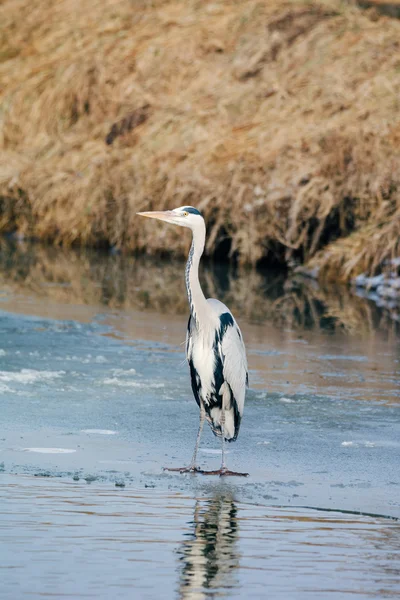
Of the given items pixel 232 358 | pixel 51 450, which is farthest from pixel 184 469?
pixel 51 450

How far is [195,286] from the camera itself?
6660 mm

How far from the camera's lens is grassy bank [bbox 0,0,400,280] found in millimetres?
17203

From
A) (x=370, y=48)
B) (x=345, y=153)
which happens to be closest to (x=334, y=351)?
(x=345, y=153)

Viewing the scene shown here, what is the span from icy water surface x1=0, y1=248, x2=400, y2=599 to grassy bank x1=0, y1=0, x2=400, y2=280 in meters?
4.70

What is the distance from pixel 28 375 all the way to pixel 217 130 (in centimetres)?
1154

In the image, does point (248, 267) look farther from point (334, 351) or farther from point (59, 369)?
point (59, 369)

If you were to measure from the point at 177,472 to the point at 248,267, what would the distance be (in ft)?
40.4

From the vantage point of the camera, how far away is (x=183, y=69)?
2302 centimetres

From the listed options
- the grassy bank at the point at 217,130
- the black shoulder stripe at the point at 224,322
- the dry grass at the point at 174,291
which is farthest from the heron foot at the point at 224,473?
the grassy bank at the point at 217,130

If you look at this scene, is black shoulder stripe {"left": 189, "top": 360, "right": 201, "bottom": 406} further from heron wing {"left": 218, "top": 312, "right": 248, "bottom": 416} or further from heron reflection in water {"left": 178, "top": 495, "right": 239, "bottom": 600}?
heron reflection in water {"left": 178, "top": 495, "right": 239, "bottom": 600}

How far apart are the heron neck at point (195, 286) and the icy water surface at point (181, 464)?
86cm

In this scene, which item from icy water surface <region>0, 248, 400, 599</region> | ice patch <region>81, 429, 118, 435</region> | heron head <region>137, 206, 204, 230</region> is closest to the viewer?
icy water surface <region>0, 248, 400, 599</region>

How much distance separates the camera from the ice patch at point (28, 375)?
28.7 ft

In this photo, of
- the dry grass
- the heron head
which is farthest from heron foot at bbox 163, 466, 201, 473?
the dry grass
